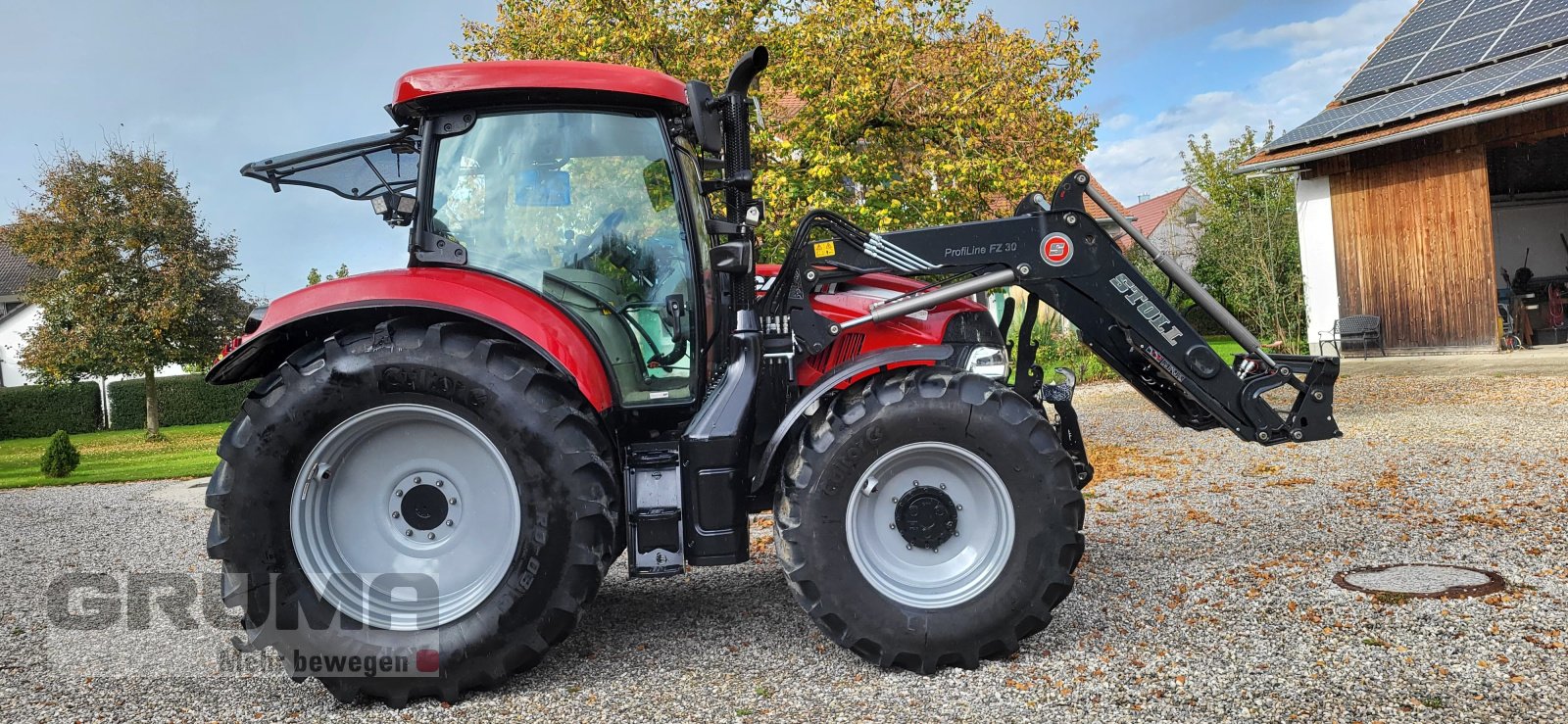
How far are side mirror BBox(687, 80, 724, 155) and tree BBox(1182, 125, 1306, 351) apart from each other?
47.9 ft

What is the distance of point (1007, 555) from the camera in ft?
11.7

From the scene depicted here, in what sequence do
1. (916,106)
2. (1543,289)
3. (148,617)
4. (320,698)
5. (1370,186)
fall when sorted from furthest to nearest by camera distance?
(1543,289)
(1370,186)
(916,106)
(148,617)
(320,698)

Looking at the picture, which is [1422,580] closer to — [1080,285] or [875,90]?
[1080,285]

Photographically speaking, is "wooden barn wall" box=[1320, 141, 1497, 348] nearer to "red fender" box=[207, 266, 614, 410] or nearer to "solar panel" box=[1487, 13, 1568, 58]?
"solar panel" box=[1487, 13, 1568, 58]

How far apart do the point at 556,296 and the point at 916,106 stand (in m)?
9.75

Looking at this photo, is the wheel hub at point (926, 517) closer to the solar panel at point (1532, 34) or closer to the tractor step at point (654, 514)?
the tractor step at point (654, 514)

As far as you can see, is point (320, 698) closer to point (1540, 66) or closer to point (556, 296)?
point (556, 296)

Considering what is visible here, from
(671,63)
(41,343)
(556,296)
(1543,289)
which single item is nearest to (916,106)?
(671,63)

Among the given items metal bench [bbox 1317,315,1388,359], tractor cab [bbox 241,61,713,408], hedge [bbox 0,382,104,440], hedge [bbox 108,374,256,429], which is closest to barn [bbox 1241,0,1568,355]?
metal bench [bbox 1317,315,1388,359]

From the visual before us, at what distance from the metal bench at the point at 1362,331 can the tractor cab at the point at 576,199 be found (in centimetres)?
1428

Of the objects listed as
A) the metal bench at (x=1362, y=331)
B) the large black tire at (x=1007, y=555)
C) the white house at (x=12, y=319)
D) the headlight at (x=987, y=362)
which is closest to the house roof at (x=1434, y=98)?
the metal bench at (x=1362, y=331)

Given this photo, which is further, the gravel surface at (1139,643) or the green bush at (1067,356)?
the green bush at (1067,356)

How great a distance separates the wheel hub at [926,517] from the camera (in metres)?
Result: 3.65

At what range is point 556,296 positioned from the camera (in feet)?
12.6
